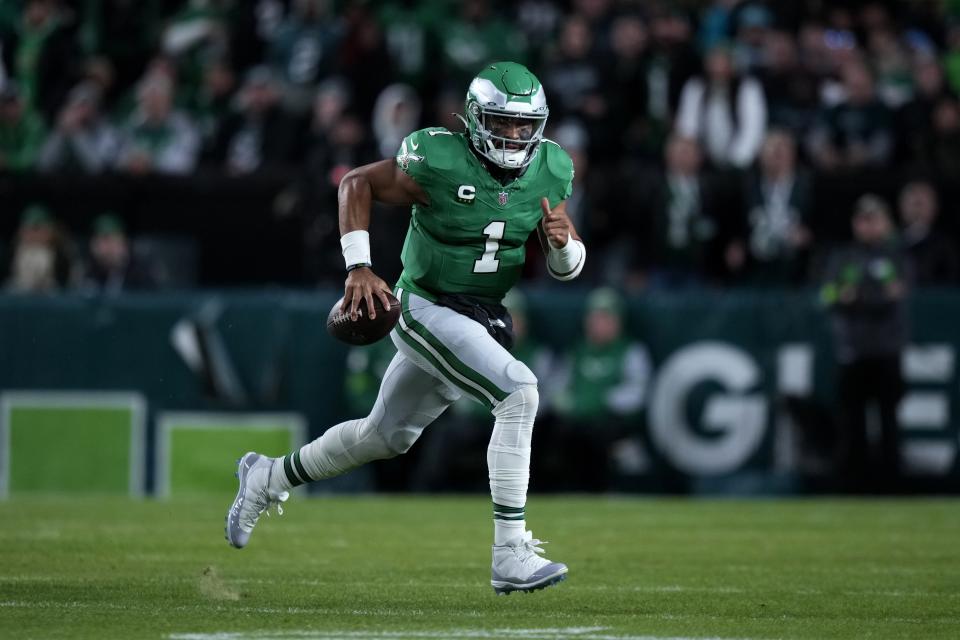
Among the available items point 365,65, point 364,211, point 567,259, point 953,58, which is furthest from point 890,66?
point 364,211

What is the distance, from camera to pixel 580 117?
12656 millimetres

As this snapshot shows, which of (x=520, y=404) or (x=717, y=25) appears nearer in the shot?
(x=520, y=404)

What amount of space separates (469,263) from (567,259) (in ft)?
1.15

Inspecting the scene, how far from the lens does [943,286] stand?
11.8m

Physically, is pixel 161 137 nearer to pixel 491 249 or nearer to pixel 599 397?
pixel 599 397

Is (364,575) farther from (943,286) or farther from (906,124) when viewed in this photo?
(906,124)

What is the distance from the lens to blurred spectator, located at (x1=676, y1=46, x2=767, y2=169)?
12.3 metres

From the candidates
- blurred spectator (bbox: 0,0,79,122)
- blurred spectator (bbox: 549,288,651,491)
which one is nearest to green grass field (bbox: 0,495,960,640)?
blurred spectator (bbox: 549,288,651,491)

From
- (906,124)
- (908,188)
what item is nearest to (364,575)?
(908,188)

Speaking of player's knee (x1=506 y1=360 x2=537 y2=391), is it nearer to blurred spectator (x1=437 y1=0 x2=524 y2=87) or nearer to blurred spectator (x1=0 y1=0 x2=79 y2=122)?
blurred spectator (x1=437 y1=0 x2=524 y2=87)

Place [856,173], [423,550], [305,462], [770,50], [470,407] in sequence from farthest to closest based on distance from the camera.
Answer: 1. [770,50]
2. [856,173]
3. [470,407]
4. [423,550]
5. [305,462]

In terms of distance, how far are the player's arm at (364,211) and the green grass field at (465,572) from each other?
41.4 inches

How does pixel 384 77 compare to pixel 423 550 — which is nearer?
pixel 423 550

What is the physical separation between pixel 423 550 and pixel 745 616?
2482 mm
